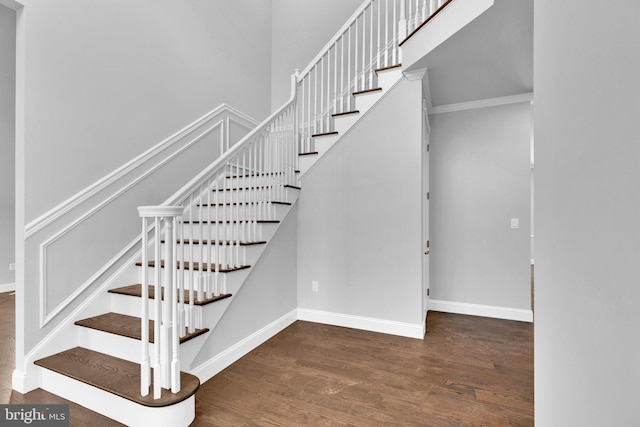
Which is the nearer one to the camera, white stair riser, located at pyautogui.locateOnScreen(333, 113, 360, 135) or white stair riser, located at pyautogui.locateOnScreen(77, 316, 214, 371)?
white stair riser, located at pyautogui.locateOnScreen(77, 316, 214, 371)

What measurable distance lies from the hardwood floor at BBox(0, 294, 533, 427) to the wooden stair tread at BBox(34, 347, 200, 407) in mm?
189

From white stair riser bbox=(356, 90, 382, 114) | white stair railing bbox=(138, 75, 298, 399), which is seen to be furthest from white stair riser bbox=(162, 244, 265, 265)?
white stair riser bbox=(356, 90, 382, 114)

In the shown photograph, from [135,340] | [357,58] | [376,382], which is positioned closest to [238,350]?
[135,340]

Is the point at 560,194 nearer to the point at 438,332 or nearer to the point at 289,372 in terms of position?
the point at 289,372

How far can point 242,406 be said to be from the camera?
5.93 ft

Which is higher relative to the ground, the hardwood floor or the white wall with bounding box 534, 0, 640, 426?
the white wall with bounding box 534, 0, 640, 426

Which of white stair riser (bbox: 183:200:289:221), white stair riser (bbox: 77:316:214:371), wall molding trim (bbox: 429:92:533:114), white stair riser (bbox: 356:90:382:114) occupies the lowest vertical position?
white stair riser (bbox: 77:316:214:371)

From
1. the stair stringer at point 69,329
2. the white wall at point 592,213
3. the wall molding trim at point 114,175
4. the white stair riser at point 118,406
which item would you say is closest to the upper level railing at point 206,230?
the white stair riser at point 118,406

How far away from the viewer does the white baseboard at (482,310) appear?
3.32m

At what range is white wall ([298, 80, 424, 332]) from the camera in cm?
288

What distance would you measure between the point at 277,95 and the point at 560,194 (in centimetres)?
501

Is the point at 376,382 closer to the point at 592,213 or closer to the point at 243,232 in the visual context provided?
the point at 243,232

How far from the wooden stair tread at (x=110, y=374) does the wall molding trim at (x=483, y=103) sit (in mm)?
3672

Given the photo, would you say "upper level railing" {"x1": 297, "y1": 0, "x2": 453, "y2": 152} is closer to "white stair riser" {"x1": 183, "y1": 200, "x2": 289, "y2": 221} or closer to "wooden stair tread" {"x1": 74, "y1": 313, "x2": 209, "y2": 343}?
"white stair riser" {"x1": 183, "y1": 200, "x2": 289, "y2": 221}
